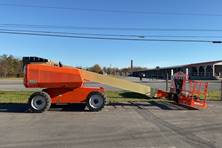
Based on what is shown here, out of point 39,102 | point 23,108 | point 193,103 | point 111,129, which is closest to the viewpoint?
point 111,129

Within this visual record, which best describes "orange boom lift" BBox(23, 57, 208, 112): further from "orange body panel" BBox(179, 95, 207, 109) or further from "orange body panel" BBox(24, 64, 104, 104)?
"orange body panel" BBox(179, 95, 207, 109)

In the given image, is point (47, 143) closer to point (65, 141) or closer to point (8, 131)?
point (65, 141)

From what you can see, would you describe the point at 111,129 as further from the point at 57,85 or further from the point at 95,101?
the point at 57,85

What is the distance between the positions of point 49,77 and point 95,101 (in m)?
2.16

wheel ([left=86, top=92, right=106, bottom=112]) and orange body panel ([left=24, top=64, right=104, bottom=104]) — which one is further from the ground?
orange body panel ([left=24, top=64, right=104, bottom=104])

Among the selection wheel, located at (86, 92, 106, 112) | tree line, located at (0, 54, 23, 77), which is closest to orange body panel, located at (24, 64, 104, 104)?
wheel, located at (86, 92, 106, 112)

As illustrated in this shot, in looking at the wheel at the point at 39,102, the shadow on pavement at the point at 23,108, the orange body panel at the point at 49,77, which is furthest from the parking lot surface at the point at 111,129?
the orange body panel at the point at 49,77

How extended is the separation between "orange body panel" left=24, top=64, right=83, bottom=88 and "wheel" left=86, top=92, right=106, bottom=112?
0.77 metres

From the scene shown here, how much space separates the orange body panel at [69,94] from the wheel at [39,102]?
572 millimetres

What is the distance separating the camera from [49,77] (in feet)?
44.5

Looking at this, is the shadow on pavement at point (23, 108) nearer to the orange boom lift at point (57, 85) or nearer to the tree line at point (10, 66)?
the orange boom lift at point (57, 85)

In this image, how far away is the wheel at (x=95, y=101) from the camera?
13.5 m

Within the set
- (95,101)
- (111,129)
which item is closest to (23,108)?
(95,101)

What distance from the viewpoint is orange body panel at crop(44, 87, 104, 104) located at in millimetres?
13773
